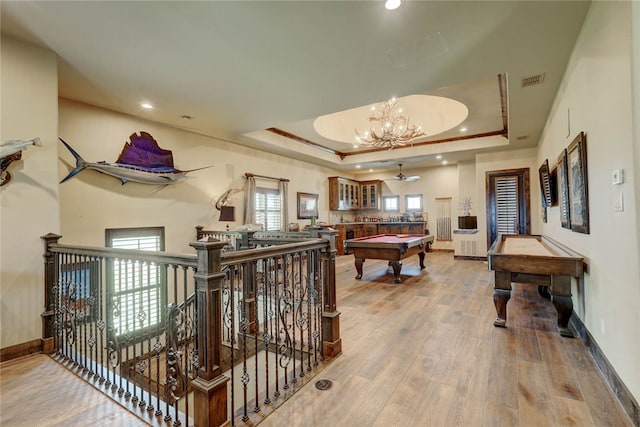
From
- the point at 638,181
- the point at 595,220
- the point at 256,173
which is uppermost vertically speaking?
the point at 256,173

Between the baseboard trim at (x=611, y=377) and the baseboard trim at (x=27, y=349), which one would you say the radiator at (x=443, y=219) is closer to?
the baseboard trim at (x=611, y=377)

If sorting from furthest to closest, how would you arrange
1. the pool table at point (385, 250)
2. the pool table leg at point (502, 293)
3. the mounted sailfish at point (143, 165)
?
the pool table at point (385, 250)
the mounted sailfish at point (143, 165)
the pool table leg at point (502, 293)

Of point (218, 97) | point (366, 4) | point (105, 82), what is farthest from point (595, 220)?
point (105, 82)

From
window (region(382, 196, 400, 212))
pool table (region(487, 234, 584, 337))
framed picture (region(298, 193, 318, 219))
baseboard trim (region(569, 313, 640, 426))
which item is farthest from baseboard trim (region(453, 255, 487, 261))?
baseboard trim (region(569, 313, 640, 426))

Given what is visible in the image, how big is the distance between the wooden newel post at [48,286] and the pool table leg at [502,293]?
15.3 ft

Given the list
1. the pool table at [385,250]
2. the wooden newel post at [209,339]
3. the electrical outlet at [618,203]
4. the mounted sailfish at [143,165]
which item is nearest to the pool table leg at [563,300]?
the electrical outlet at [618,203]

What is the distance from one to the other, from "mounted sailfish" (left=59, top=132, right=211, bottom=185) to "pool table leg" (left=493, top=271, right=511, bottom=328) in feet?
17.1

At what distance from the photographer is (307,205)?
29.6 feet

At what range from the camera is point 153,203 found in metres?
5.14

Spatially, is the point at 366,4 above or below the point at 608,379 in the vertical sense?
above

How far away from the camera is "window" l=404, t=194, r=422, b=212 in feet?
35.0

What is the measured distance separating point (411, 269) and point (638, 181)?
546cm

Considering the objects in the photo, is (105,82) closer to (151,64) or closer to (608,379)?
(151,64)

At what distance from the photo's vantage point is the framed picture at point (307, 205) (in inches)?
345
